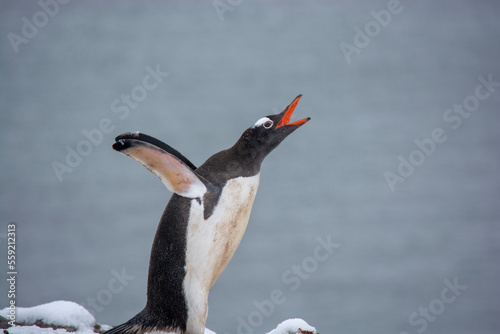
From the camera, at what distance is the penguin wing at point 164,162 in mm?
1961

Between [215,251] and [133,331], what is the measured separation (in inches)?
14.0

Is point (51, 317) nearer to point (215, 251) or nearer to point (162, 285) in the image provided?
point (162, 285)

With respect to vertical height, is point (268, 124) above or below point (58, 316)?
above

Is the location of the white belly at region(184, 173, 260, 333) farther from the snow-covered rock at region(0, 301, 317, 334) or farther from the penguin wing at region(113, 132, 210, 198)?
the snow-covered rock at region(0, 301, 317, 334)

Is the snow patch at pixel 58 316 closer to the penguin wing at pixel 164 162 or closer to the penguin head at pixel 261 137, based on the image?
the penguin wing at pixel 164 162

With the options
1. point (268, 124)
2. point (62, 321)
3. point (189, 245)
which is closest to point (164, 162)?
point (189, 245)

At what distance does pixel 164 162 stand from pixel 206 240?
27 cm

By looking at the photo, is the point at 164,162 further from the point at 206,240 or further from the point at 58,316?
the point at 58,316

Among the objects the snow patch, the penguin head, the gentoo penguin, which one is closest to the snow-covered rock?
the snow patch

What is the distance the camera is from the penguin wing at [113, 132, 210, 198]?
1.96m

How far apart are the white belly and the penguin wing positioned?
0.18 feet

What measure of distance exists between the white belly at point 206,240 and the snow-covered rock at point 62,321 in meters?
0.46

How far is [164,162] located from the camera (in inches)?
79.3

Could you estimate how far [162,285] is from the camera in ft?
6.89
